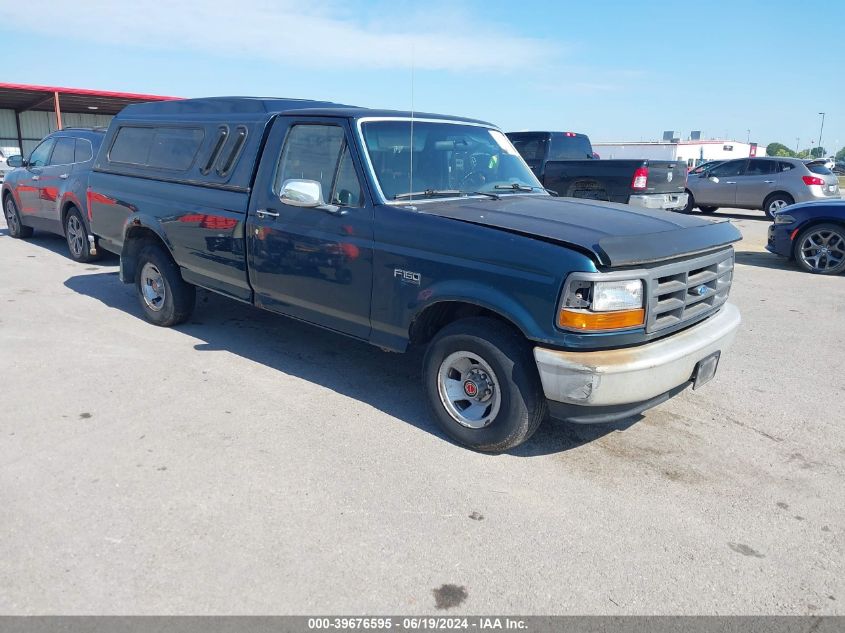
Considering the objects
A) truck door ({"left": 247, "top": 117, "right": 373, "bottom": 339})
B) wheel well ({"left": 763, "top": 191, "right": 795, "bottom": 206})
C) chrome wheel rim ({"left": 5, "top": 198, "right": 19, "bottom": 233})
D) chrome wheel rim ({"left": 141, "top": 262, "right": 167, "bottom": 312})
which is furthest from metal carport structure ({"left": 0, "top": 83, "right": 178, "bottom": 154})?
truck door ({"left": 247, "top": 117, "right": 373, "bottom": 339})

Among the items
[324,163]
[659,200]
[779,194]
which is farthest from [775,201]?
[324,163]

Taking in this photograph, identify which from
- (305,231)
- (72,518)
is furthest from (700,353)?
(72,518)

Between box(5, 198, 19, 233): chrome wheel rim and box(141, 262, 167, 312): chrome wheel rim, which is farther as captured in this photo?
box(5, 198, 19, 233): chrome wheel rim

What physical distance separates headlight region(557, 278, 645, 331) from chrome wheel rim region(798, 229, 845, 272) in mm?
8033

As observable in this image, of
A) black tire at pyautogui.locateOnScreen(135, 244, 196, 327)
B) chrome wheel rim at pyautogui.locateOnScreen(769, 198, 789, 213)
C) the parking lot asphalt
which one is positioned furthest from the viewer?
chrome wheel rim at pyautogui.locateOnScreen(769, 198, 789, 213)

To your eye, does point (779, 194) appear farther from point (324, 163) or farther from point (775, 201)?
point (324, 163)

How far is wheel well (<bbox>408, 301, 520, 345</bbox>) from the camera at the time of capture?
402 centimetres

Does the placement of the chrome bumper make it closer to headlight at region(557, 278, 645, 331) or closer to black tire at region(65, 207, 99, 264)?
headlight at region(557, 278, 645, 331)

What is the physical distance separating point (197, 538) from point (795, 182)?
1659 cm

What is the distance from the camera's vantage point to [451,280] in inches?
150

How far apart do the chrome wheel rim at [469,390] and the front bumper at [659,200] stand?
899cm

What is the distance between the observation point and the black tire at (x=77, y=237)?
9.27 m

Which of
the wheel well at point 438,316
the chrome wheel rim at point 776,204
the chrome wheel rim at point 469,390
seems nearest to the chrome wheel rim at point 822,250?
the chrome wheel rim at point 776,204

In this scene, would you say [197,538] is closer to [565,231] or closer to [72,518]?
[72,518]
